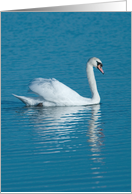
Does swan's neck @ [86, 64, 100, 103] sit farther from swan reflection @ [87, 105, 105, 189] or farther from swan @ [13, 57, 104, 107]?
swan reflection @ [87, 105, 105, 189]

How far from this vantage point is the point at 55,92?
11594mm

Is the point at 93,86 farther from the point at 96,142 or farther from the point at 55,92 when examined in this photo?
the point at 96,142

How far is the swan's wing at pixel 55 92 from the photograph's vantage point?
1157cm

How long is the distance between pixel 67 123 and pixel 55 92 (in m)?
2.02

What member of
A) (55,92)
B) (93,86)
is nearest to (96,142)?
(55,92)

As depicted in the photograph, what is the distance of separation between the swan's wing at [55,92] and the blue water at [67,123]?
0.25 m

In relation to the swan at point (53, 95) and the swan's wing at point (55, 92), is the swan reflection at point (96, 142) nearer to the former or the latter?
the swan at point (53, 95)

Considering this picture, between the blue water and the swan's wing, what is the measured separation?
0.83ft

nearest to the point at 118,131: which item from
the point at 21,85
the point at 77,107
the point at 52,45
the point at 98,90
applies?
the point at 77,107

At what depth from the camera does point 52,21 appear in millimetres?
28188

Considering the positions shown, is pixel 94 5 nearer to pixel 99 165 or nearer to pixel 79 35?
pixel 99 165

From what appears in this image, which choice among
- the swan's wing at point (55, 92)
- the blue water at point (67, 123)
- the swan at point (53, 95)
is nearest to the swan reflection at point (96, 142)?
the blue water at point (67, 123)

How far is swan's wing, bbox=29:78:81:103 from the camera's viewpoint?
38.0 feet

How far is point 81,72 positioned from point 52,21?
13415mm
